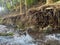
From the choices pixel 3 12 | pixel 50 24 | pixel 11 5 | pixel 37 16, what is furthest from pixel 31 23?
pixel 3 12

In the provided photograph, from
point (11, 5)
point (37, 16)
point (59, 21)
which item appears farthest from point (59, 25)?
point (11, 5)

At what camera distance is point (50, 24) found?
13234 millimetres

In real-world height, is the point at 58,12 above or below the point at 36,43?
above

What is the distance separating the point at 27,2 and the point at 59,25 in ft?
23.3

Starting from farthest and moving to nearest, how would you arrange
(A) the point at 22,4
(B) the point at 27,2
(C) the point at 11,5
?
1. (C) the point at 11,5
2. (A) the point at 22,4
3. (B) the point at 27,2

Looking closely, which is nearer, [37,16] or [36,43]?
[36,43]

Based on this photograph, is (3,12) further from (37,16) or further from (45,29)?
(45,29)

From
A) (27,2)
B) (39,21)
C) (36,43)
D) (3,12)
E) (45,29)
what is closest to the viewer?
(36,43)

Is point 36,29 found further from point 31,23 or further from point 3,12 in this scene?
point 3,12

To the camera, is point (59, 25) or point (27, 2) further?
point (27, 2)

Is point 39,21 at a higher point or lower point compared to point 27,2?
lower

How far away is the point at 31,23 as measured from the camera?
14945 mm

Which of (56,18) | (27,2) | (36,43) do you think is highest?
(27,2)

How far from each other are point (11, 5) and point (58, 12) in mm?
13206
